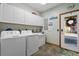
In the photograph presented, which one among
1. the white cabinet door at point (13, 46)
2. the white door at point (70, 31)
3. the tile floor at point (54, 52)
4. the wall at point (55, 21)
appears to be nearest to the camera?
the white cabinet door at point (13, 46)

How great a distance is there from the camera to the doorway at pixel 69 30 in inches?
118

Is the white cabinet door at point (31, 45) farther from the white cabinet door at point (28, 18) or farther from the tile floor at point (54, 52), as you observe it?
the white cabinet door at point (28, 18)

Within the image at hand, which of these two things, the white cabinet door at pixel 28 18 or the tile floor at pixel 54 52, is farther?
the white cabinet door at pixel 28 18

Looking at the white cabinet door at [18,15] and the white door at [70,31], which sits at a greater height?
the white cabinet door at [18,15]

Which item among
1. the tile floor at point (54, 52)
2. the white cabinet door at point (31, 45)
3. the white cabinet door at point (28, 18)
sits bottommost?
the tile floor at point (54, 52)

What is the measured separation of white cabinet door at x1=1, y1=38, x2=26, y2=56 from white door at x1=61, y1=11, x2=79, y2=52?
2057 mm

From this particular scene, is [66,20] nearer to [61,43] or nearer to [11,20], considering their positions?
[61,43]

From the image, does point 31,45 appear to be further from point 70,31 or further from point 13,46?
point 70,31

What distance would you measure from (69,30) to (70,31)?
67 millimetres

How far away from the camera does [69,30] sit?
3.27m

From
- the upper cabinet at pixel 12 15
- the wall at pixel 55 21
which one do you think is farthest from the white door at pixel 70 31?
the upper cabinet at pixel 12 15

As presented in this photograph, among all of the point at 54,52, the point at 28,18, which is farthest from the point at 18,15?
the point at 54,52

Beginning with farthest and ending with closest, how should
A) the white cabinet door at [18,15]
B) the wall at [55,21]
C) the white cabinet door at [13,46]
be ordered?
the wall at [55,21] < the white cabinet door at [18,15] < the white cabinet door at [13,46]

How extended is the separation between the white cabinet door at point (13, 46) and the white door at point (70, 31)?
81.0 inches
